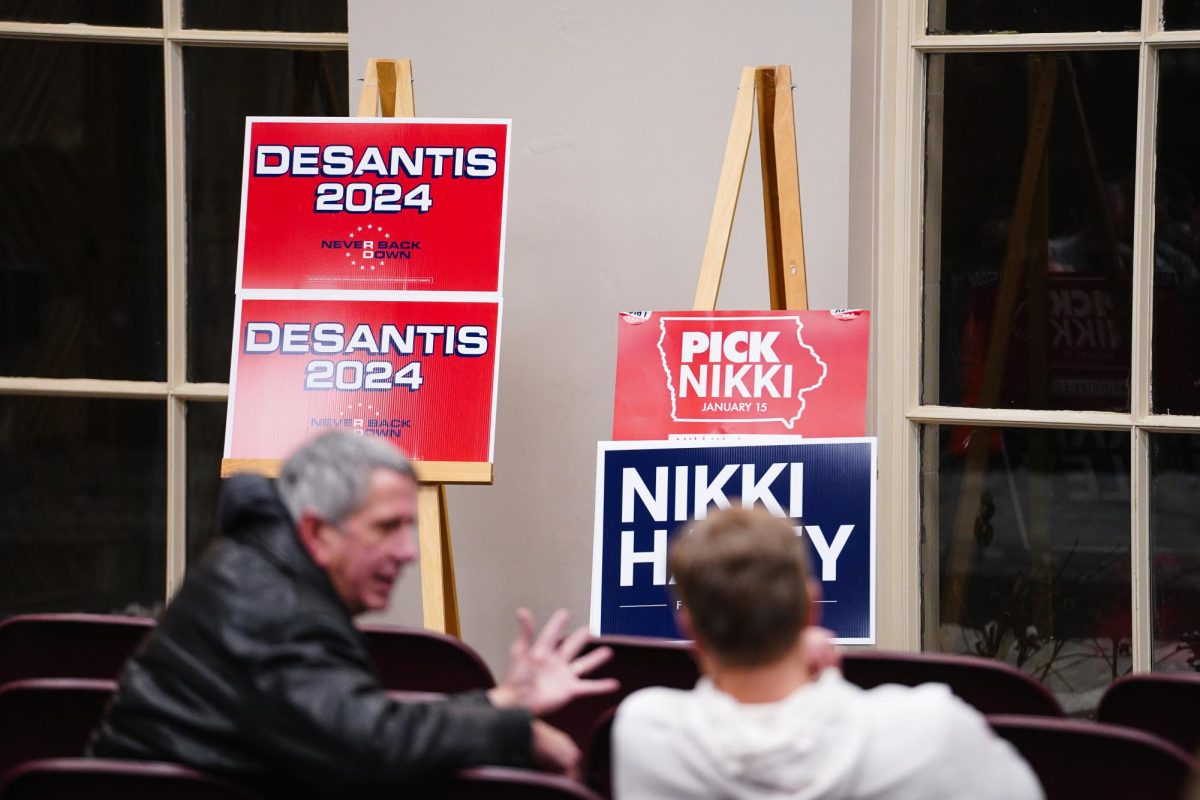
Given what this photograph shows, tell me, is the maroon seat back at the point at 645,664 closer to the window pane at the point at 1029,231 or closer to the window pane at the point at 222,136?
the window pane at the point at 1029,231

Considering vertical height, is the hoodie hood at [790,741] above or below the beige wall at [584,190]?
below

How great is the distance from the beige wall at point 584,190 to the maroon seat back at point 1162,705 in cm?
193

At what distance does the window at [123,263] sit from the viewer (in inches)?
171

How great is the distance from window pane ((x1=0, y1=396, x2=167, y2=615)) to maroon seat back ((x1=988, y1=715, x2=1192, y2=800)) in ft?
10.7

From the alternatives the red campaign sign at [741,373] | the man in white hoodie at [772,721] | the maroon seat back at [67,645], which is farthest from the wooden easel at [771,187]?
the man in white hoodie at [772,721]

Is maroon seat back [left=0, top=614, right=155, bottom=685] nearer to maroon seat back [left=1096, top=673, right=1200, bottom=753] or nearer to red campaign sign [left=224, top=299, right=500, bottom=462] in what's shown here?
red campaign sign [left=224, top=299, right=500, bottom=462]

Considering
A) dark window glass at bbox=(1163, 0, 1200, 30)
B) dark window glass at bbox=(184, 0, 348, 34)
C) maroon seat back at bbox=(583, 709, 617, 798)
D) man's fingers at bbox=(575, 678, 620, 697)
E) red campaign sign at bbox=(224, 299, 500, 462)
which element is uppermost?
dark window glass at bbox=(184, 0, 348, 34)

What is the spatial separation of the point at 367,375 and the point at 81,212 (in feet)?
4.98

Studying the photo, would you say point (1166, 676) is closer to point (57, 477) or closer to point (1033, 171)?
point (1033, 171)

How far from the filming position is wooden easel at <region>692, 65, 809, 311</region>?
3432 millimetres

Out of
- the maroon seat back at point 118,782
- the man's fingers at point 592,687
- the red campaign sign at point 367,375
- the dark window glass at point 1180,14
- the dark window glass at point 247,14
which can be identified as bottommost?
the maroon seat back at point 118,782

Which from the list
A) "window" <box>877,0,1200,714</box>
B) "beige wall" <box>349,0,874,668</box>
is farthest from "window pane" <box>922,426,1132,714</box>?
"beige wall" <box>349,0,874,668</box>

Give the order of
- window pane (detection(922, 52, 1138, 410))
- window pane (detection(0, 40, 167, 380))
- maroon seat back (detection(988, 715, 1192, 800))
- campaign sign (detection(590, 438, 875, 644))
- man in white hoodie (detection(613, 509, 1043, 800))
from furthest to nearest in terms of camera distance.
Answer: window pane (detection(0, 40, 167, 380)), window pane (detection(922, 52, 1138, 410)), campaign sign (detection(590, 438, 875, 644)), maroon seat back (detection(988, 715, 1192, 800)), man in white hoodie (detection(613, 509, 1043, 800))

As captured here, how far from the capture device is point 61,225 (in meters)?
4.48
